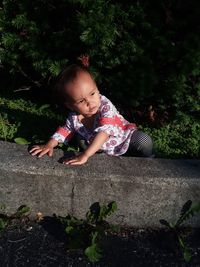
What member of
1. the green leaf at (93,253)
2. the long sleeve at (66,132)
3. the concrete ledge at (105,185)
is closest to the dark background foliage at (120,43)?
the long sleeve at (66,132)

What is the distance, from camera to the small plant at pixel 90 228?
3.20 metres

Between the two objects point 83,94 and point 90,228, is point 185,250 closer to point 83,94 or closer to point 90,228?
point 90,228

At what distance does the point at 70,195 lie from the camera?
339cm

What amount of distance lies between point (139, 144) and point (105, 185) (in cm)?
60

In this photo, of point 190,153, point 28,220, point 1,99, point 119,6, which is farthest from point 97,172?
point 1,99

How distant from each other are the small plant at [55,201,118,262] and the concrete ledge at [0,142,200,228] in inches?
2.0

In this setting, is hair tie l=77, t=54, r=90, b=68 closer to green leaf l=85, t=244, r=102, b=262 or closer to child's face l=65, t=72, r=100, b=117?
child's face l=65, t=72, r=100, b=117

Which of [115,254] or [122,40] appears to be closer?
[115,254]

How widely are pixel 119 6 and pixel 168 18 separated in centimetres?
38

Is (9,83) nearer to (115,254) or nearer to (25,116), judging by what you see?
(25,116)

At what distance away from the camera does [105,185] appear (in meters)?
3.31

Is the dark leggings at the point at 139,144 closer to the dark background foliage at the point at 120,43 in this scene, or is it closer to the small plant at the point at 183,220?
the dark background foliage at the point at 120,43

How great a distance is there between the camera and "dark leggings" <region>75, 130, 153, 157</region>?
12.4 ft

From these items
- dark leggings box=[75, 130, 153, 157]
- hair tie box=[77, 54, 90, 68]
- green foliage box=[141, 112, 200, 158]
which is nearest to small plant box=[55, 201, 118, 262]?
dark leggings box=[75, 130, 153, 157]
